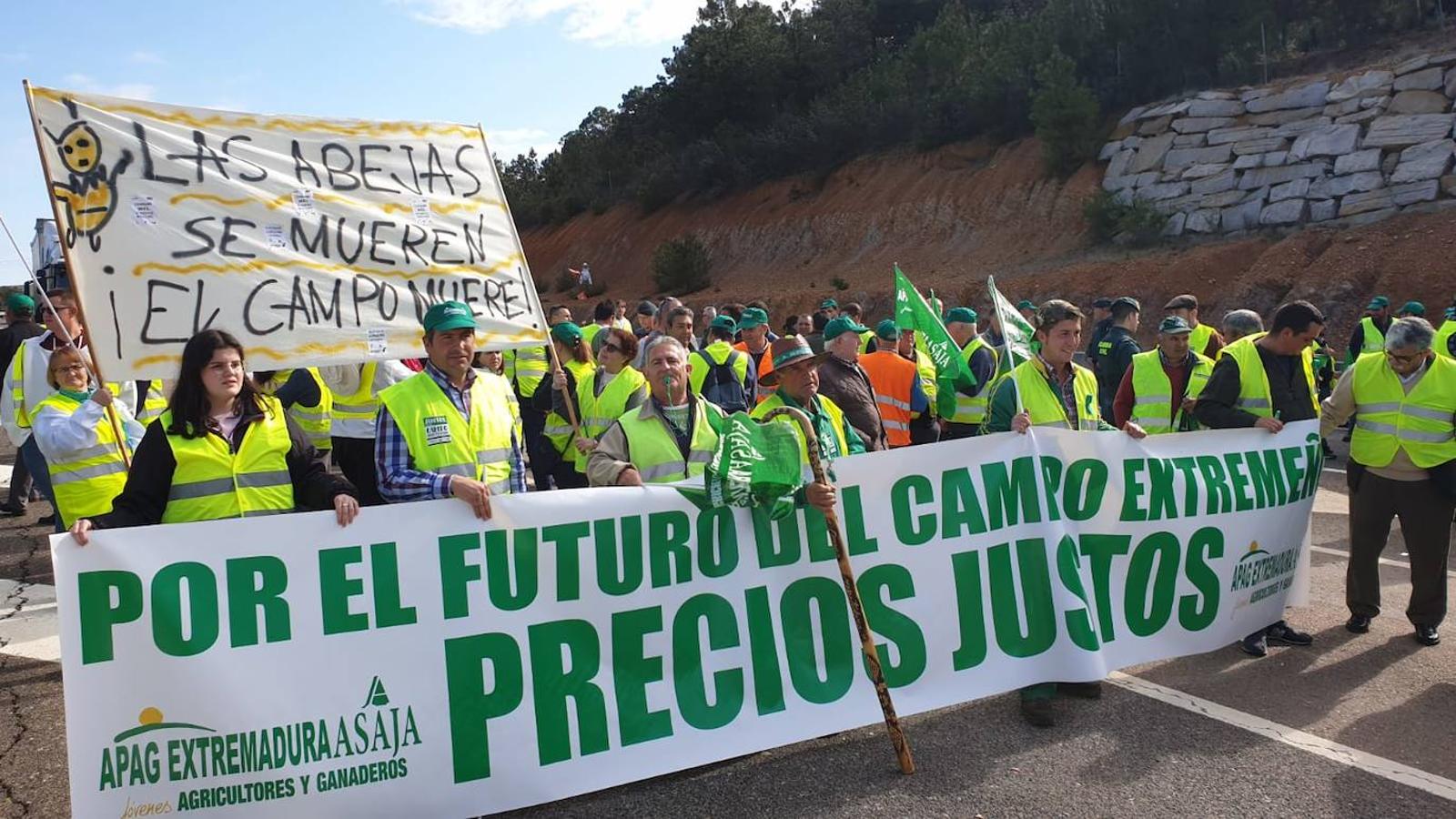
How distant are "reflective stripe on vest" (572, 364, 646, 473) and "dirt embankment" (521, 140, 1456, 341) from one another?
1861 cm

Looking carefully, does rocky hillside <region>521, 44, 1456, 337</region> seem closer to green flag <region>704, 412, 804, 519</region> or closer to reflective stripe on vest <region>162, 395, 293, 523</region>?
green flag <region>704, 412, 804, 519</region>

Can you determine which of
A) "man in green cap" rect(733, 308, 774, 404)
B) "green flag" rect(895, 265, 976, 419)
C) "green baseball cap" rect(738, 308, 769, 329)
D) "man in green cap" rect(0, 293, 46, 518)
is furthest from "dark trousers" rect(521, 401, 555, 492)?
"man in green cap" rect(0, 293, 46, 518)

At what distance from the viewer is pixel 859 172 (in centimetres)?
4103

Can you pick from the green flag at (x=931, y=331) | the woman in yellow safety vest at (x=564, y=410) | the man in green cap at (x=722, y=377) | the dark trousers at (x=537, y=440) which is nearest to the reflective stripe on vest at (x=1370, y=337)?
the green flag at (x=931, y=331)

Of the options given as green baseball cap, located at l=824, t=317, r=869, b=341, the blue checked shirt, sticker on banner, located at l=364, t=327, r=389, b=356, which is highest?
green baseball cap, located at l=824, t=317, r=869, b=341

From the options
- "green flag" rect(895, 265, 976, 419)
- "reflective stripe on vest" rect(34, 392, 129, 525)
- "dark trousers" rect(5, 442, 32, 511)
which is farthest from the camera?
"dark trousers" rect(5, 442, 32, 511)

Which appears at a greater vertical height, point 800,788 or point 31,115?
point 31,115

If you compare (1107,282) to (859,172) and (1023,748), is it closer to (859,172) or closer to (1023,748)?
(859,172)

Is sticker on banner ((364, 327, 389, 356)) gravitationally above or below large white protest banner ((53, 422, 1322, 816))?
above

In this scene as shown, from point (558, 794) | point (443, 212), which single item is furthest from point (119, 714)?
point (443, 212)

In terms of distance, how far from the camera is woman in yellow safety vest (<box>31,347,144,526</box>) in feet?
18.2

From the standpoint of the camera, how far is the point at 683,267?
41.5m

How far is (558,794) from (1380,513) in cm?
476

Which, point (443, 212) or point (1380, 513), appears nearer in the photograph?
point (443, 212)
